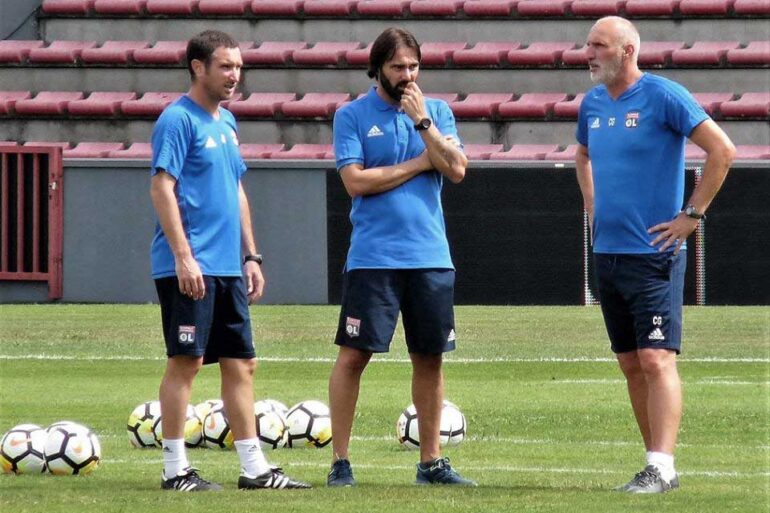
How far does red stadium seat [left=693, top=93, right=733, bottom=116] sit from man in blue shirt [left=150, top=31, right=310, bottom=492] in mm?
19232

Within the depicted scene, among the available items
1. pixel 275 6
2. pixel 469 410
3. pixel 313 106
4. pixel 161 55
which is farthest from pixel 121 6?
pixel 469 410

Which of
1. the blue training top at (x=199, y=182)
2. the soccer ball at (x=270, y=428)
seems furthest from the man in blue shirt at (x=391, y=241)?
the soccer ball at (x=270, y=428)

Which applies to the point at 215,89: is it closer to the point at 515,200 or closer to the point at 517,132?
the point at 515,200

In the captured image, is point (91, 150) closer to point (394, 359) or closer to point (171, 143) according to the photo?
point (394, 359)

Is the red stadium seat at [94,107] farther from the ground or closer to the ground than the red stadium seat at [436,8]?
closer to the ground

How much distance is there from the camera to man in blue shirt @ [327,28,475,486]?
23.5ft

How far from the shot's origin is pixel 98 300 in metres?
24.7

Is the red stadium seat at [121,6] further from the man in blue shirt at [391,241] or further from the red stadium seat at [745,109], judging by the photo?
the man in blue shirt at [391,241]

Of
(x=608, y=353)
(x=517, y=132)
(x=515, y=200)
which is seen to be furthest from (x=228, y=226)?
(x=517, y=132)

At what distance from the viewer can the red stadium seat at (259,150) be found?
25.9 metres

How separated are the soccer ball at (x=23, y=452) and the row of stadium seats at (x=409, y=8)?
2058 centimetres

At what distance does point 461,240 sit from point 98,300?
587 centimetres

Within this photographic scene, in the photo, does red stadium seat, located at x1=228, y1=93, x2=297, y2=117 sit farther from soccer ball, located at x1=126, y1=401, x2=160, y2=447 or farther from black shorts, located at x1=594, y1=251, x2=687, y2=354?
black shorts, located at x1=594, y1=251, x2=687, y2=354

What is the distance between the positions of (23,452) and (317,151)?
18.5 m
